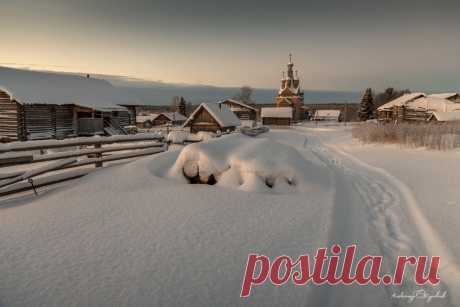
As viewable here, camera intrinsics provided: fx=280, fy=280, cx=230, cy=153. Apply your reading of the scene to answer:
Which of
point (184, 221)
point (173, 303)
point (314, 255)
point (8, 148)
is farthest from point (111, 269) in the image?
point (8, 148)

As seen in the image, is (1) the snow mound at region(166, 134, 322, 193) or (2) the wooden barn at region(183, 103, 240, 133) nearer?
(1) the snow mound at region(166, 134, 322, 193)

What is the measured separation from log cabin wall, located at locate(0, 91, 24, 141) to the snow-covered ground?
1758 centimetres

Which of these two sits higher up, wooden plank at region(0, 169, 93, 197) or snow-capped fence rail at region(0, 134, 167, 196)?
snow-capped fence rail at region(0, 134, 167, 196)

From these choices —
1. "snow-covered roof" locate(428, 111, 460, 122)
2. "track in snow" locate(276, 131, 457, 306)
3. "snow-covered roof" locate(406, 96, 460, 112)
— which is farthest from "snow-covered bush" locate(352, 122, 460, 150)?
"snow-covered roof" locate(406, 96, 460, 112)

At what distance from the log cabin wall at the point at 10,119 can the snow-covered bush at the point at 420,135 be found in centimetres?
2556

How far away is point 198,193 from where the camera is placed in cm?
598

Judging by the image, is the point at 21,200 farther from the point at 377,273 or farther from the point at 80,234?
the point at 377,273

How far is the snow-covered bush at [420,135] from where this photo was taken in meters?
15.1

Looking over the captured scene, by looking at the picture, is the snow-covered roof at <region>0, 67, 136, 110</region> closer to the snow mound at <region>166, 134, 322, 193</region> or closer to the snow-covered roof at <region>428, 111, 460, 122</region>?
the snow mound at <region>166, 134, 322, 193</region>

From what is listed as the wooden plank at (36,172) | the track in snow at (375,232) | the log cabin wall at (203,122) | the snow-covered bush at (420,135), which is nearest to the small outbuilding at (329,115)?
Result: the log cabin wall at (203,122)

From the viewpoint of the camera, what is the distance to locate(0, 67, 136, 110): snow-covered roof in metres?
20.3

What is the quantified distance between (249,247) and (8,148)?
525cm

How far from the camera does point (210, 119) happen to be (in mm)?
30500

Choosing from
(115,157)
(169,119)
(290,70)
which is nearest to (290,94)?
(290,70)
